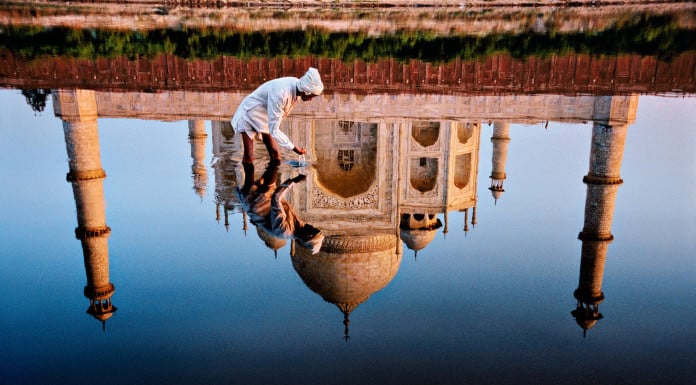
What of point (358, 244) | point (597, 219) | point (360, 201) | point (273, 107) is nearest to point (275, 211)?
point (273, 107)

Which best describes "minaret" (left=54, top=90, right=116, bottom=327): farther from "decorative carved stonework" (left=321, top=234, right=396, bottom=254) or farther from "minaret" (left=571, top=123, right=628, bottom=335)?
"minaret" (left=571, top=123, right=628, bottom=335)

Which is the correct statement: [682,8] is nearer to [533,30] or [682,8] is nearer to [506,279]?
[533,30]

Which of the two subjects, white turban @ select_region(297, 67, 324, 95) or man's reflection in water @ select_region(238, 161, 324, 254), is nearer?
man's reflection in water @ select_region(238, 161, 324, 254)

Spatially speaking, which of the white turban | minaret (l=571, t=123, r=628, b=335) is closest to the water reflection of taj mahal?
minaret (l=571, t=123, r=628, b=335)

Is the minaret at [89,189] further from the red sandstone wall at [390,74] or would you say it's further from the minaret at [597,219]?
the minaret at [597,219]

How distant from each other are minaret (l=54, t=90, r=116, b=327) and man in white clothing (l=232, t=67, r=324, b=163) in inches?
33.2

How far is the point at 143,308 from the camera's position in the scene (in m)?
1.96

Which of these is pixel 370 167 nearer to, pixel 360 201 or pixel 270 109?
pixel 360 201

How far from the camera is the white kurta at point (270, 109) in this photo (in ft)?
11.1

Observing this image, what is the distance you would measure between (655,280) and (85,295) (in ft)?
6.45

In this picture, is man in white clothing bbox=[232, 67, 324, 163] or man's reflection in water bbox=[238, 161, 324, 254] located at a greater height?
man in white clothing bbox=[232, 67, 324, 163]

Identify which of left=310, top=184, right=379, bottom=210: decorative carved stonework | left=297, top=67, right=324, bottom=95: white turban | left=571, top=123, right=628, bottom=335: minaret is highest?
→ left=297, top=67, right=324, bottom=95: white turban

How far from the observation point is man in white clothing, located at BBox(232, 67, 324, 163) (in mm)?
3303

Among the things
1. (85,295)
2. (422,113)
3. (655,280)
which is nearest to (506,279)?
(655,280)
